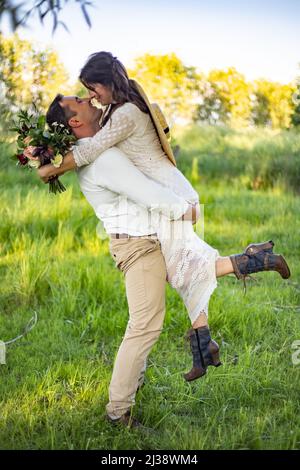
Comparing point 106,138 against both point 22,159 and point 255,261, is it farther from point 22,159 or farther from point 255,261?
point 255,261

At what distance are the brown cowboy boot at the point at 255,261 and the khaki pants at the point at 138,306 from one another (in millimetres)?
346

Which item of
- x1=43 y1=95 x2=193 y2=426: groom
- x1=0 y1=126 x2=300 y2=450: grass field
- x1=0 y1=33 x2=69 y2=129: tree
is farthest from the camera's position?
x1=0 y1=33 x2=69 y2=129: tree

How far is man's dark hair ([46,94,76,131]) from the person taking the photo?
9.37ft

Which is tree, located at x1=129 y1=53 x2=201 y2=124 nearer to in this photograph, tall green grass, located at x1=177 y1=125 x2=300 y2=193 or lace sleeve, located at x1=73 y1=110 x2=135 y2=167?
tall green grass, located at x1=177 y1=125 x2=300 y2=193

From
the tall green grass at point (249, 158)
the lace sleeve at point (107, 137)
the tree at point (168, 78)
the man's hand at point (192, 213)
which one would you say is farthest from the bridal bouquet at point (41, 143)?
the tree at point (168, 78)

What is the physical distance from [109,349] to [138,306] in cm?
133

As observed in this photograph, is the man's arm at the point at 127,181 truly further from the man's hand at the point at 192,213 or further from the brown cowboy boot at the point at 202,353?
the brown cowboy boot at the point at 202,353

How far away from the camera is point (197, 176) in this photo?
1063 centimetres

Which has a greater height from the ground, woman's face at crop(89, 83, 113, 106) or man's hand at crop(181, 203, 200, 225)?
woman's face at crop(89, 83, 113, 106)

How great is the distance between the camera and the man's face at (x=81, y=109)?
9.33ft

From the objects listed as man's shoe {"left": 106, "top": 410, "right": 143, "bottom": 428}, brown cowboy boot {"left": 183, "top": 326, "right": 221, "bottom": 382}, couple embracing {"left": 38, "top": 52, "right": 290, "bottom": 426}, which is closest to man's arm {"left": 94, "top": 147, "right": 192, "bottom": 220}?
couple embracing {"left": 38, "top": 52, "right": 290, "bottom": 426}

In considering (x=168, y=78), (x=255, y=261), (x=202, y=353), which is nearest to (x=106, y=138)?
(x=255, y=261)
